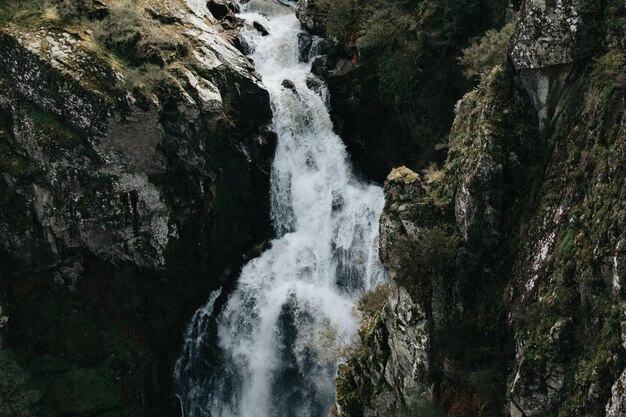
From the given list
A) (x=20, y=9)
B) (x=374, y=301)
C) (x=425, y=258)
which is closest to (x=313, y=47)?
(x=20, y=9)

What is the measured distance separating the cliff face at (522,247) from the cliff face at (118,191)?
12349mm

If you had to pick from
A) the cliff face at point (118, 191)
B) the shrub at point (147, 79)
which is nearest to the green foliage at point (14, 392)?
the cliff face at point (118, 191)

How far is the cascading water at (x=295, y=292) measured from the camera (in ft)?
97.3

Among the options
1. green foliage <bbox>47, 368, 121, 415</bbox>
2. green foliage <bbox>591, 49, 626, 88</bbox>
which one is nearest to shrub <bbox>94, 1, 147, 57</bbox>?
green foliage <bbox>47, 368, 121, 415</bbox>

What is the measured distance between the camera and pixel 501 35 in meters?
24.5

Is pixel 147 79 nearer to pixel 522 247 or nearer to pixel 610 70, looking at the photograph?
pixel 522 247

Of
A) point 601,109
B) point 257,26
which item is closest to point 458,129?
point 601,109

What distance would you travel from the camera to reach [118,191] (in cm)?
3000

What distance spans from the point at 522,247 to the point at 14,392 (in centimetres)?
2297

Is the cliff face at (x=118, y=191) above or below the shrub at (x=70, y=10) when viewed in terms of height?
below

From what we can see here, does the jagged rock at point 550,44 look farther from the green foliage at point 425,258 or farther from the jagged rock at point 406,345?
the jagged rock at point 406,345

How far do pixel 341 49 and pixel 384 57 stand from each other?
12.9ft

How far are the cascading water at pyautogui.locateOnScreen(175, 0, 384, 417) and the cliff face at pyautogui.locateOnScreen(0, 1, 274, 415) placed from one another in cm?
130

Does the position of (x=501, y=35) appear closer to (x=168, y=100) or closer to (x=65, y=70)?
(x=168, y=100)
